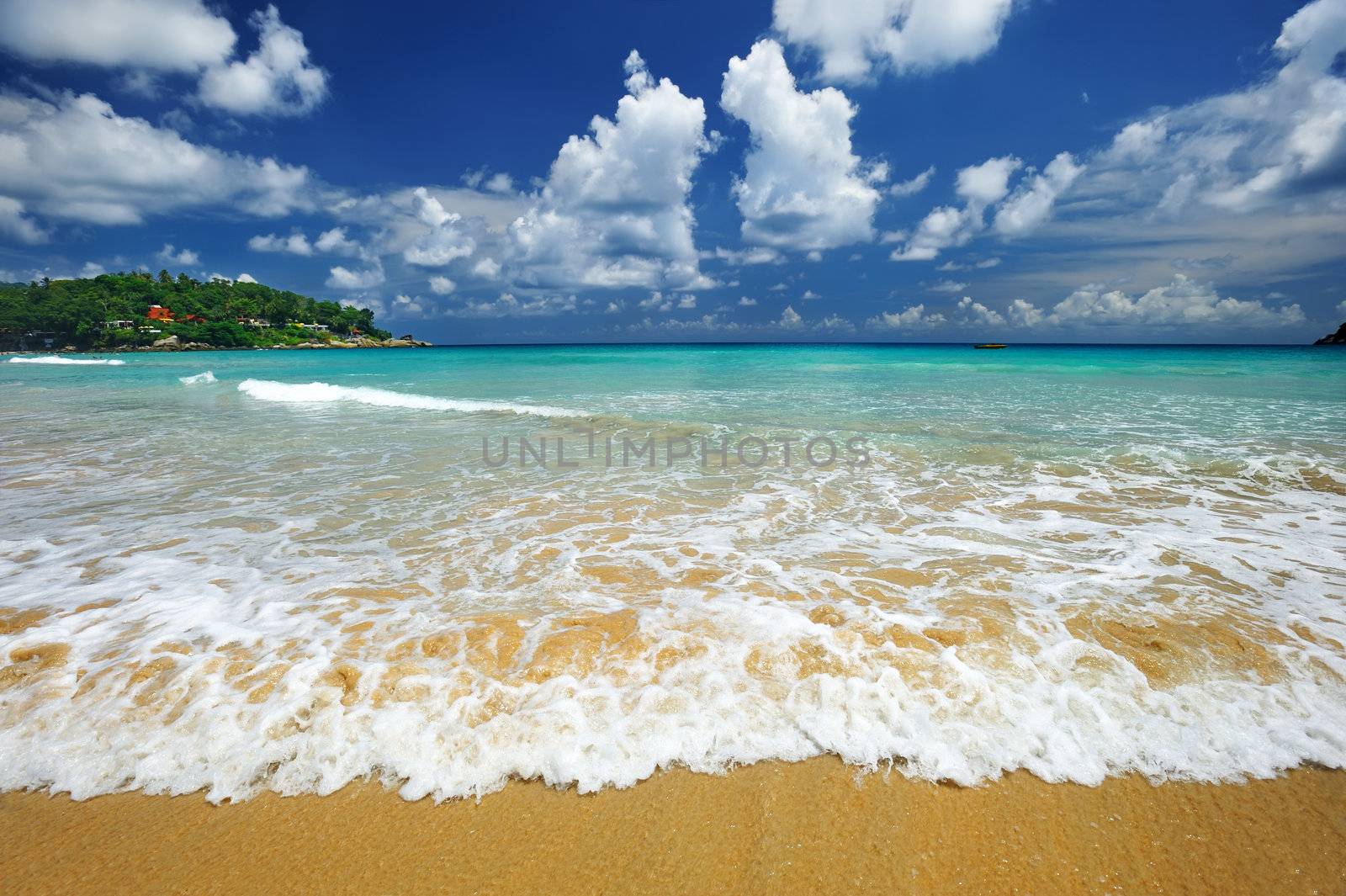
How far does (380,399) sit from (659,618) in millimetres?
22025

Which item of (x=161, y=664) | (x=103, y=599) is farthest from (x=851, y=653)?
(x=103, y=599)

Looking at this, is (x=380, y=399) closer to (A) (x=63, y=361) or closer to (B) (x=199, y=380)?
(B) (x=199, y=380)

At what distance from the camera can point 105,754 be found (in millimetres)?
2955

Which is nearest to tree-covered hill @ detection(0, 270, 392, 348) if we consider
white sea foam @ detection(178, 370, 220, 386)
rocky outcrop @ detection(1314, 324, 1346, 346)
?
white sea foam @ detection(178, 370, 220, 386)

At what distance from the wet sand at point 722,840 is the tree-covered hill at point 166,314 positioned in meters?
141

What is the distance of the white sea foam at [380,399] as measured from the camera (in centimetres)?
1819

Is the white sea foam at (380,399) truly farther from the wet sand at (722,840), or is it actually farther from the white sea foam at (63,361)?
the white sea foam at (63,361)

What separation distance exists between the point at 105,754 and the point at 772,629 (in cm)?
396

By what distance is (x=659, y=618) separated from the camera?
4301mm

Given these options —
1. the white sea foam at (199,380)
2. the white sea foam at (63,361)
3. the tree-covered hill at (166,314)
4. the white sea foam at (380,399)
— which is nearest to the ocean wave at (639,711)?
the white sea foam at (380,399)

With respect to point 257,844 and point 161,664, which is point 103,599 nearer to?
point 161,664

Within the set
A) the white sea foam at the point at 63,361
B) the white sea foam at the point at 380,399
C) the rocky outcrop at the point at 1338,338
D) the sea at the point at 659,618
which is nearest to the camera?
the sea at the point at 659,618

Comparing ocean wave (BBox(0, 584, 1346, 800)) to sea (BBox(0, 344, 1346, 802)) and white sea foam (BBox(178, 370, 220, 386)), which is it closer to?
sea (BBox(0, 344, 1346, 802))

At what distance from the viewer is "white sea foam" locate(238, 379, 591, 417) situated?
18.2 metres
